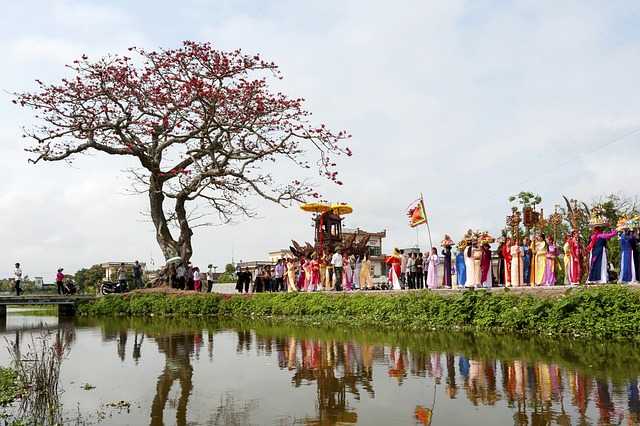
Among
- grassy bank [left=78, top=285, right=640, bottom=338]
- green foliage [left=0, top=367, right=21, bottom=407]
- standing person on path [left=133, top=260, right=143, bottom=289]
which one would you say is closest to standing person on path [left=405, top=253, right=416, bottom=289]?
grassy bank [left=78, top=285, right=640, bottom=338]

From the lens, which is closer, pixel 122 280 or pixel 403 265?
pixel 403 265

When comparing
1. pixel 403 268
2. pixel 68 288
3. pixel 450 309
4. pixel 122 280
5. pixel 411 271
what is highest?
pixel 403 268

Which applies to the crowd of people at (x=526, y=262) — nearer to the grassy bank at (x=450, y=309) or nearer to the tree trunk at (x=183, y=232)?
the grassy bank at (x=450, y=309)

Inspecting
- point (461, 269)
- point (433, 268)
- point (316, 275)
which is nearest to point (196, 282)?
point (316, 275)

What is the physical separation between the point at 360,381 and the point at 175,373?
3.37m

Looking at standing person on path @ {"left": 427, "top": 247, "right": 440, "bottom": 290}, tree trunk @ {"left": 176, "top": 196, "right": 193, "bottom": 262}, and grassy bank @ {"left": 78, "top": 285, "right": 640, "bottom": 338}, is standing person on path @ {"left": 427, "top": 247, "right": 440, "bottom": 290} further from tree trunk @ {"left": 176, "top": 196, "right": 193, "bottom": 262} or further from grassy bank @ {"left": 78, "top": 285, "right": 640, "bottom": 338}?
tree trunk @ {"left": 176, "top": 196, "right": 193, "bottom": 262}

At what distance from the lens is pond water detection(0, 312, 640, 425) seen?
718cm

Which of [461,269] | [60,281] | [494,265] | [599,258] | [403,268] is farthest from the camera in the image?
[60,281]

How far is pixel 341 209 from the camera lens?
1265 inches

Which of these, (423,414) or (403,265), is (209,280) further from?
(423,414)

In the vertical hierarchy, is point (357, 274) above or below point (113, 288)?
above

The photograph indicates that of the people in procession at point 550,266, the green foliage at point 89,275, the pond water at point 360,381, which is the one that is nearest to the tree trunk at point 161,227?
the pond water at point 360,381

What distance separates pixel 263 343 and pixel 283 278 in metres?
13.1

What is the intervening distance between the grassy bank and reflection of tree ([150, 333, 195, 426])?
202 inches
